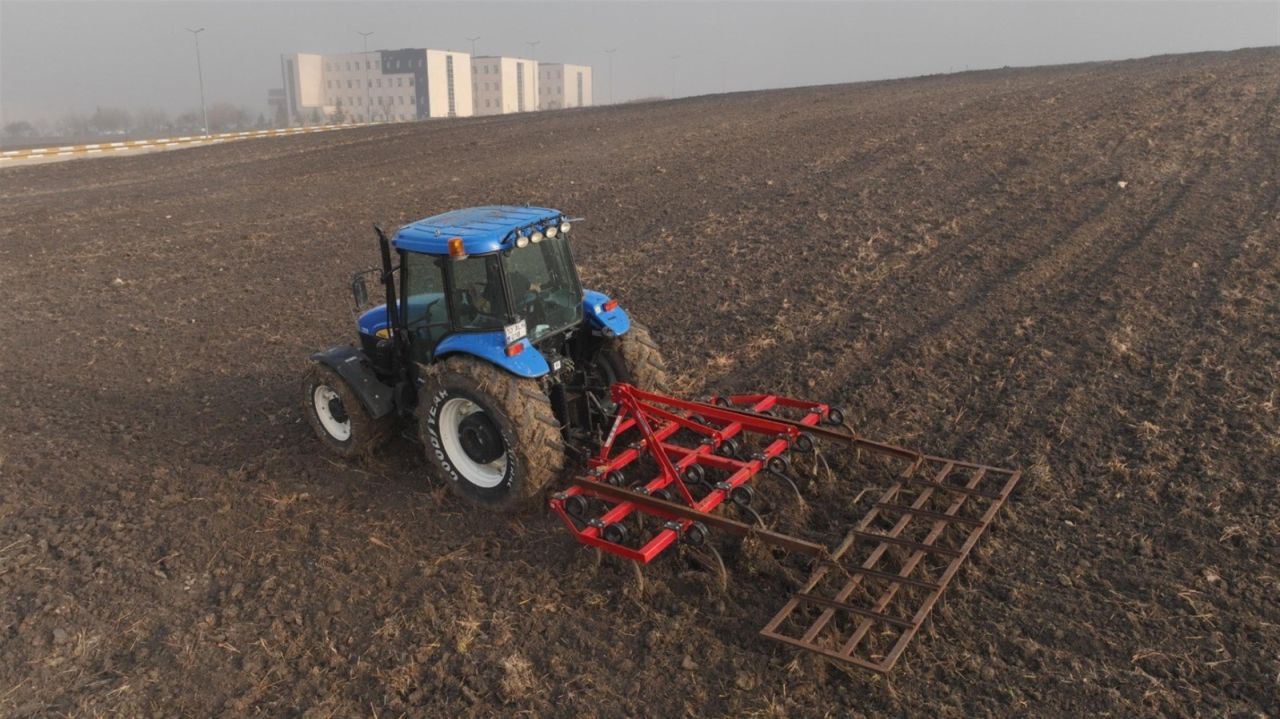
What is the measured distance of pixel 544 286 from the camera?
619 centimetres

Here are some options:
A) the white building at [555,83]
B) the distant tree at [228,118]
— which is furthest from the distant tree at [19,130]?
the white building at [555,83]

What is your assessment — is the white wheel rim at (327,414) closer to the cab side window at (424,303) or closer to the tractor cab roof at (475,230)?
the cab side window at (424,303)

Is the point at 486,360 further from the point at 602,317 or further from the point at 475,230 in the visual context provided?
the point at 602,317

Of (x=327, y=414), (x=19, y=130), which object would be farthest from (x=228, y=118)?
(x=327, y=414)

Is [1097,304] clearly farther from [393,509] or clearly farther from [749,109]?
[749,109]

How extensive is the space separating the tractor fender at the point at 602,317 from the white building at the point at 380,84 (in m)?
110

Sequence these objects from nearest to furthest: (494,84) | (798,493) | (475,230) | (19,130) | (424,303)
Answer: (798,493) < (475,230) < (424,303) < (19,130) < (494,84)

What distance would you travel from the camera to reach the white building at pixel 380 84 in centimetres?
11319

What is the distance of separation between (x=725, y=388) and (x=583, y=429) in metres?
2.10

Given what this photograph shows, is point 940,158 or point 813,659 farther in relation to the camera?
point 940,158

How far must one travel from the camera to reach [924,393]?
754cm

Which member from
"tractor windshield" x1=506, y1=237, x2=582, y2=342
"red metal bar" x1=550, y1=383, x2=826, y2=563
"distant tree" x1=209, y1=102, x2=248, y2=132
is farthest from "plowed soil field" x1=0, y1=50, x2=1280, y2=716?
"distant tree" x1=209, y1=102, x2=248, y2=132

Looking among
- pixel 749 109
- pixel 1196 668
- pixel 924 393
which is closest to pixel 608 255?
pixel 924 393

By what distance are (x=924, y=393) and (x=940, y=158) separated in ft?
34.0
